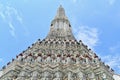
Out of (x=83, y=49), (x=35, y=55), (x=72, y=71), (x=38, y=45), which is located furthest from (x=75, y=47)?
(x=72, y=71)

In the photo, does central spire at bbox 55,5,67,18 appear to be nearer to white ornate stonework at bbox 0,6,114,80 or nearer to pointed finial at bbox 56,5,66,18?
pointed finial at bbox 56,5,66,18

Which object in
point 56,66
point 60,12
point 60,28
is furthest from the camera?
point 60,12

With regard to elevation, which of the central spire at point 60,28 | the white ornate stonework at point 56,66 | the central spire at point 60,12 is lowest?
the white ornate stonework at point 56,66

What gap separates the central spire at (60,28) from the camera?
50.5m

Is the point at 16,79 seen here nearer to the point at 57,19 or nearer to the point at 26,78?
the point at 26,78

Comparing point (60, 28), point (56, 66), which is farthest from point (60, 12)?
point (56, 66)

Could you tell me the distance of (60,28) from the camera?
54312 mm

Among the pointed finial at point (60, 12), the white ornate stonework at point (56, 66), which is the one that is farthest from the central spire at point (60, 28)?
the white ornate stonework at point (56, 66)

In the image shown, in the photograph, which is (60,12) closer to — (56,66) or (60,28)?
(60,28)

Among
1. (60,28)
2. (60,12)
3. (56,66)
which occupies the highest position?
(60,12)

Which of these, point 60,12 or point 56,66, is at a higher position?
point 60,12

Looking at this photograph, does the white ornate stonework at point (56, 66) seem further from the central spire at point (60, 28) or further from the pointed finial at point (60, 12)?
the pointed finial at point (60, 12)

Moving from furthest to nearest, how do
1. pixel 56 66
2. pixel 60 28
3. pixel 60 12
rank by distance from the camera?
1. pixel 60 12
2. pixel 60 28
3. pixel 56 66

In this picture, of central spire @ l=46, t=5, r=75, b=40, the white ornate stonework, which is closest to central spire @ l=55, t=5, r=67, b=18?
central spire @ l=46, t=5, r=75, b=40
